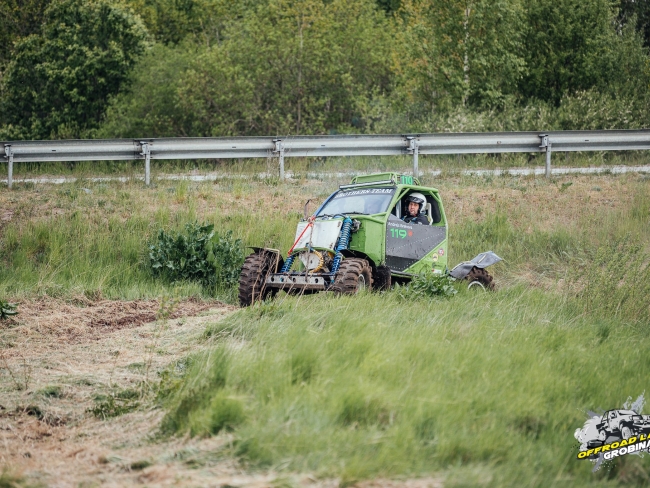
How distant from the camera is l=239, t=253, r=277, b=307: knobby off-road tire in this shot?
455 inches

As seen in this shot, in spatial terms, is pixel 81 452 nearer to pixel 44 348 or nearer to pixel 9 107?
pixel 44 348

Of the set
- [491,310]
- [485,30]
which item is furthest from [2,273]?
[485,30]

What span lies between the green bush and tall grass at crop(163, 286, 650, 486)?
4931mm

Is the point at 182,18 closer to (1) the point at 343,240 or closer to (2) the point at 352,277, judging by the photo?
(1) the point at 343,240

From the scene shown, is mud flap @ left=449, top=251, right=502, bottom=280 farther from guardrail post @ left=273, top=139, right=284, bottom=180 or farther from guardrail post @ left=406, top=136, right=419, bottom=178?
guardrail post @ left=273, top=139, right=284, bottom=180

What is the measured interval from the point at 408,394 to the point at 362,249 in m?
5.95

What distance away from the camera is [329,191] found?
17.5 metres

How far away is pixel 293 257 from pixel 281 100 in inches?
616

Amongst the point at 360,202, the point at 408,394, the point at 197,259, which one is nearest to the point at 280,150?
the point at 197,259

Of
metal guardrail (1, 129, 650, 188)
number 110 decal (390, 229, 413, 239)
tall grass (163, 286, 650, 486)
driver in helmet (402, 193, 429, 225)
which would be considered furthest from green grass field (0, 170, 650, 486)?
metal guardrail (1, 129, 650, 188)

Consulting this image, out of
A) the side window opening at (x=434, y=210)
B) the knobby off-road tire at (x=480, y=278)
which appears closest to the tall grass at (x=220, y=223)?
the knobby off-road tire at (x=480, y=278)

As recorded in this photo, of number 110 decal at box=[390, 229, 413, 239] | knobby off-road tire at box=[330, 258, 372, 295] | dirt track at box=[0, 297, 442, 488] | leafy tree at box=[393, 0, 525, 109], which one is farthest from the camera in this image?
leafy tree at box=[393, 0, 525, 109]

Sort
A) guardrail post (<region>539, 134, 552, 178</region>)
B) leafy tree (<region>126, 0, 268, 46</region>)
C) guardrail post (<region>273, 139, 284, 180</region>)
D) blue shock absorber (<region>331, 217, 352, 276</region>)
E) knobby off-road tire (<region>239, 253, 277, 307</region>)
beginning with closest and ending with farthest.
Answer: blue shock absorber (<region>331, 217, 352, 276</region>) < knobby off-road tire (<region>239, 253, 277, 307</region>) < guardrail post (<region>273, 139, 284, 180</region>) < guardrail post (<region>539, 134, 552, 178</region>) < leafy tree (<region>126, 0, 268, 46</region>)

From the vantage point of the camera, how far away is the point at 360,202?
12602 mm
